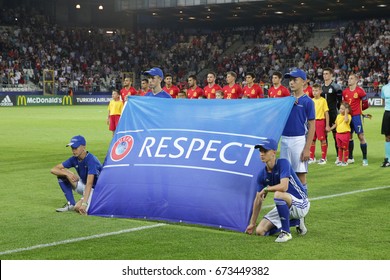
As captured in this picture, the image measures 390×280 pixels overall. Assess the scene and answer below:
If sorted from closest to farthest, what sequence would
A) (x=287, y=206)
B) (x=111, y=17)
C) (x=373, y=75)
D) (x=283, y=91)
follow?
(x=287, y=206)
(x=283, y=91)
(x=373, y=75)
(x=111, y=17)

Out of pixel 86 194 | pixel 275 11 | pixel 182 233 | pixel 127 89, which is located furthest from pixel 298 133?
pixel 275 11

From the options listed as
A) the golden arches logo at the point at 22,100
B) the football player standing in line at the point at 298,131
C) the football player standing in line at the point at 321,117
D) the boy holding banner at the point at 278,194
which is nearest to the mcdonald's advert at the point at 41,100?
the golden arches logo at the point at 22,100

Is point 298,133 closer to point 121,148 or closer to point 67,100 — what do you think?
point 121,148

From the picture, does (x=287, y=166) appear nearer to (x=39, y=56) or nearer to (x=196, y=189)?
(x=196, y=189)

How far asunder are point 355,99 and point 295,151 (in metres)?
6.85

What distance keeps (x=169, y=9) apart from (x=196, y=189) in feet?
179

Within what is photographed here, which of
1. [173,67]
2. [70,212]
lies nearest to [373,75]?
[173,67]

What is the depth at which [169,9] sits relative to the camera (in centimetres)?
6147

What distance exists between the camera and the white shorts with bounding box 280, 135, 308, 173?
360 inches

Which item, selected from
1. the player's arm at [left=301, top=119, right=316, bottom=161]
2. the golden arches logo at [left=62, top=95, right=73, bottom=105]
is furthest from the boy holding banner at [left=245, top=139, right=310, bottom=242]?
the golden arches logo at [left=62, top=95, right=73, bottom=105]

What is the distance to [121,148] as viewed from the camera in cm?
927

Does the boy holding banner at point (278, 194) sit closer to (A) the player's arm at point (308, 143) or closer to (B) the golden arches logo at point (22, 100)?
(A) the player's arm at point (308, 143)

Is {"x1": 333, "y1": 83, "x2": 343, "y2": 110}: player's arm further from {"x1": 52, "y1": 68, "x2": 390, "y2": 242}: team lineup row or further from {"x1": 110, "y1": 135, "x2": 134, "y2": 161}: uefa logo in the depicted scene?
{"x1": 110, "y1": 135, "x2": 134, "y2": 161}: uefa logo

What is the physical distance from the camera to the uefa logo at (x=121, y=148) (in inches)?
361
